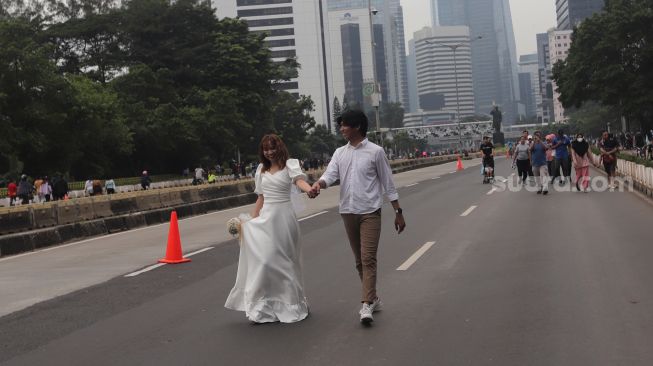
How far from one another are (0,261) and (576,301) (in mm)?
10379

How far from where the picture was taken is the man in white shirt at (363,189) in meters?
6.59

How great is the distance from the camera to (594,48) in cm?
5575

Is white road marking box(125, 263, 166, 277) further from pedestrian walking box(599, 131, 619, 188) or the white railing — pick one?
pedestrian walking box(599, 131, 619, 188)

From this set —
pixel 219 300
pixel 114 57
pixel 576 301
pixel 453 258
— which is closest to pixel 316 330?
pixel 219 300

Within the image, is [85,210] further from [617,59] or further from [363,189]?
[617,59]

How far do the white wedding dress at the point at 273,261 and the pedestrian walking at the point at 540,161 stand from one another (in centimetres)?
1516

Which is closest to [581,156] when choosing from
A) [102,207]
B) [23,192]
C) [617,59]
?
[102,207]

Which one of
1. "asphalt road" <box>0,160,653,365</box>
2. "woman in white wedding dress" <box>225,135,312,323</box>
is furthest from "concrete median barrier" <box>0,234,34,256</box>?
"woman in white wedding dress" <box>225,135,312,323</box>

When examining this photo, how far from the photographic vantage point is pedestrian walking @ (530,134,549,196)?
20703mm

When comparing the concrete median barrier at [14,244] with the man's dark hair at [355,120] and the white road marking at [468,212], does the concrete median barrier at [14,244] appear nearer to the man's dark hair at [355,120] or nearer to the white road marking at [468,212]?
the white road marking at [468,212]

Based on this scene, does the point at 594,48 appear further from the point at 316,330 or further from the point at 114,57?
the point at 316,330

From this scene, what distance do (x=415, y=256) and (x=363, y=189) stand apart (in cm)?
405

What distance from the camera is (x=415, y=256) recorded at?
10.5 metres

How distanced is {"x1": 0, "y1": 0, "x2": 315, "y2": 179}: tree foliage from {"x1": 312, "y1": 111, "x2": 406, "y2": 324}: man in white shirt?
39.5 meters
